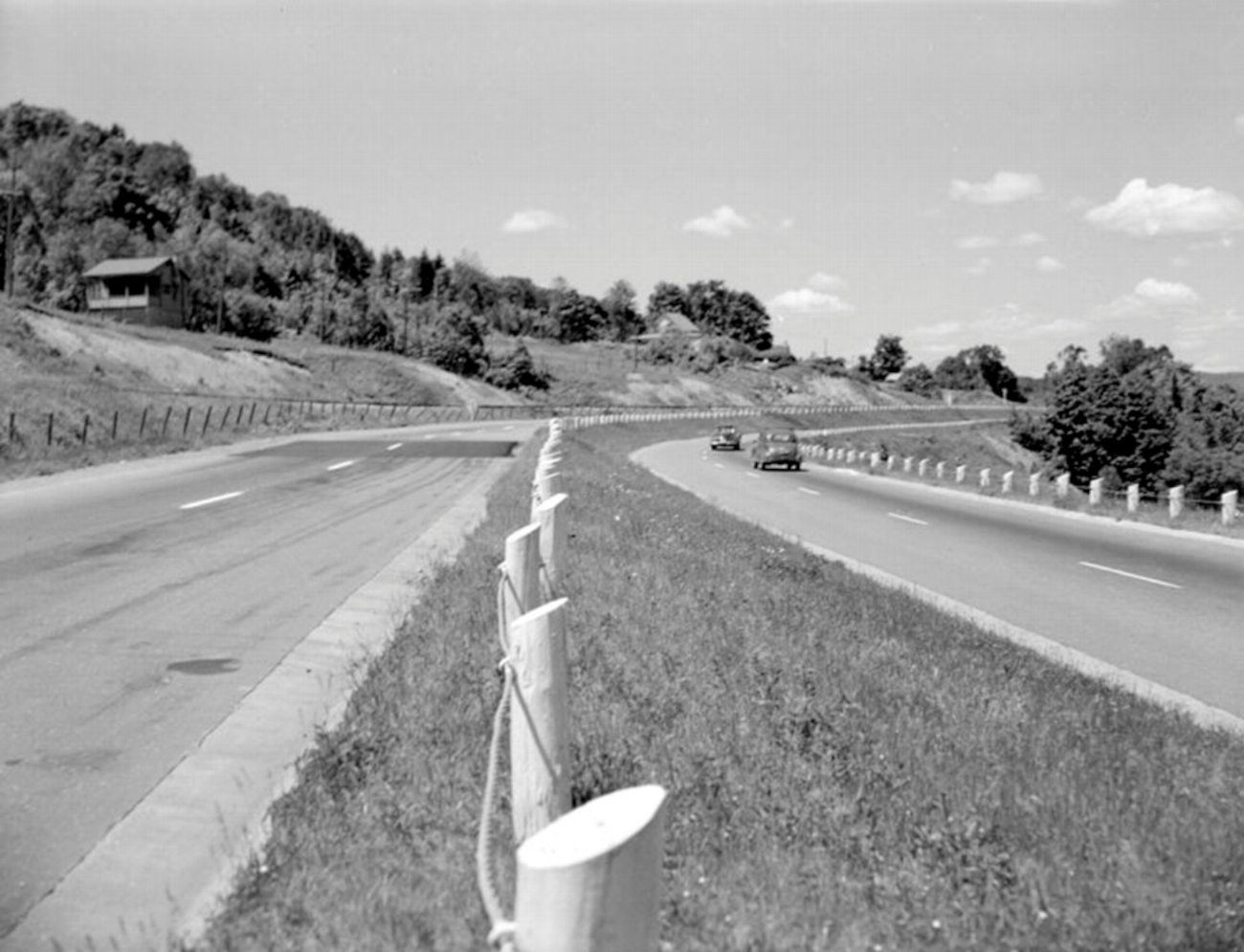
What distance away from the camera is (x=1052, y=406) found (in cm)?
7494

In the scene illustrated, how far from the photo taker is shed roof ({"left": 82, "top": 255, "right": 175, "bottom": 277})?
305ft

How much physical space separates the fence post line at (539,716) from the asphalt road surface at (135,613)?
175 centimetres

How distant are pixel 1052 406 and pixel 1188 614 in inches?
2602

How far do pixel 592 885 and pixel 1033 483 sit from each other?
3026cm

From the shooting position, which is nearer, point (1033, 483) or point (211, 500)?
point (211, 500)

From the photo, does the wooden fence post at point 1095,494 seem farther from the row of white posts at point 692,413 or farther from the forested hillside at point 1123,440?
the forested hillside at point 1123,440

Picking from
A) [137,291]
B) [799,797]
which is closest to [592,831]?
[799,797]

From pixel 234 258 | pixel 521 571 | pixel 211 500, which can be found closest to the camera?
pixel 521 571

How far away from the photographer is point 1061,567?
54.1 feet

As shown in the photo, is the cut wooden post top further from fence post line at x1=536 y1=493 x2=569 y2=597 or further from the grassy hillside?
the grassy hillside

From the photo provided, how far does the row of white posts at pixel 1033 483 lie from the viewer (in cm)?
2283

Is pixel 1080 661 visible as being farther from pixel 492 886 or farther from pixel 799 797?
pixel 492 886

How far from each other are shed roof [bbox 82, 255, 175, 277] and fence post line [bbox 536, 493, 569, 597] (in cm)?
9166

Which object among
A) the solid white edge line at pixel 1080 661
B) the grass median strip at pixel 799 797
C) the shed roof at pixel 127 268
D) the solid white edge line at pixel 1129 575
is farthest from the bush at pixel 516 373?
the grass median strip at pixel 799 797
